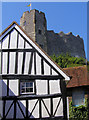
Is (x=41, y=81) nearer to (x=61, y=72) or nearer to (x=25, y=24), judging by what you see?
(x=61, y=72)

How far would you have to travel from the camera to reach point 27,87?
759 cm

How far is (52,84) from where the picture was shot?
305 inches

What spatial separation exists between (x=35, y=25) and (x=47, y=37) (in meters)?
4.32

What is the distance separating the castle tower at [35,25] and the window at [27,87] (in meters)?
20.2

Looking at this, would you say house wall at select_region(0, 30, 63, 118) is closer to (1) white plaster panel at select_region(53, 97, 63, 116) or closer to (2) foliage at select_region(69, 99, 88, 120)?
(1) white plaster panel at select_region(53, 97, 63, 116)

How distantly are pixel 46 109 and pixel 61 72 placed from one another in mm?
1864

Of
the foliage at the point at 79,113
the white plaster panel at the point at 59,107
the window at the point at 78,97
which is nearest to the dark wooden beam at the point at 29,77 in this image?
the white plaster panel at the point at 59,107

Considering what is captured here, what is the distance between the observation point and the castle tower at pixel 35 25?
27.5m

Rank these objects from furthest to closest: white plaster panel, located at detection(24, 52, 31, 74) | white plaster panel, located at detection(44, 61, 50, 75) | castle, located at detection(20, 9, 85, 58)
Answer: castle, located at detection(20, 9, 85, 58), white plaster panel, located at detection(44, 61, 50, 75), white plaster panel, located at detection(24, 52, 31, 74)

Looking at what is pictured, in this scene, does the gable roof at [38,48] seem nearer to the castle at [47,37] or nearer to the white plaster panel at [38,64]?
the white plaster panel at [38,64]

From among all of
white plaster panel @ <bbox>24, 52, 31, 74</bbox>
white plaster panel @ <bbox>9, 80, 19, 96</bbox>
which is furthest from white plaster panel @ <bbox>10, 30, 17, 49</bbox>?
white plaster panel @ <bbox>9, 80, 19, 96</bbox>

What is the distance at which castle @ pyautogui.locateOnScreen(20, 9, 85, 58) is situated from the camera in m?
27.7

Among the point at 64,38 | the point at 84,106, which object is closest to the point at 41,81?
the point at 84,106

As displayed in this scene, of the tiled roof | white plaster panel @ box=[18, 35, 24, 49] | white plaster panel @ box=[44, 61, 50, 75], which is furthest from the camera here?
the tiled roof
